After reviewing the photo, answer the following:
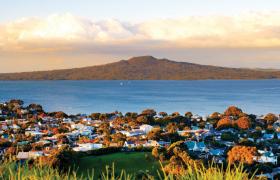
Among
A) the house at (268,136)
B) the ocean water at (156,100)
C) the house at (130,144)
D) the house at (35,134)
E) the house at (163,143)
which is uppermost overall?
the house at (163,143)

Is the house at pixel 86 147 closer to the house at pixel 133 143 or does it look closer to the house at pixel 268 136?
the house at pixel 133 143

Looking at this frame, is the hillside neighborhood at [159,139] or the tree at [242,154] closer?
the tree at [242,154]

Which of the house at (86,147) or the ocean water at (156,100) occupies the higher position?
the house at (86,147)

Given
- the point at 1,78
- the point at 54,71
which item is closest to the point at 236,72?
the point at 54,71

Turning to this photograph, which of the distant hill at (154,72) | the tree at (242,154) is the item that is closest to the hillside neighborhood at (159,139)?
the tree at (242,154)

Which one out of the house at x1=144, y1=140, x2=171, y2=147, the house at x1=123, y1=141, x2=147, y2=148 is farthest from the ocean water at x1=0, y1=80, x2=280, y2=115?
the house at x1=123, y1=141, x2=147, y2=148

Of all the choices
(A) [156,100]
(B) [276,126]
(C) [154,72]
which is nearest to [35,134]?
(B) [276,126]
